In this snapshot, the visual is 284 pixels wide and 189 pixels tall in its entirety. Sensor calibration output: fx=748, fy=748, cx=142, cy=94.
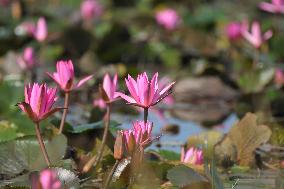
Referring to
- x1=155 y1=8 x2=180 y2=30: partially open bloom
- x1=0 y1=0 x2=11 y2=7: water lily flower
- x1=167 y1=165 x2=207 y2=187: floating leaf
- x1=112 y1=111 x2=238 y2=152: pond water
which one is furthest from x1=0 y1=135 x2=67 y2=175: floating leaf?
x1=0 y1=0 x2=11 y2=7: water lily flower

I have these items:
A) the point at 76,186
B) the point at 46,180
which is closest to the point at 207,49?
the point at 76,186

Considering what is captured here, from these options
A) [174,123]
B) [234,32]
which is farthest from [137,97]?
[234,32]

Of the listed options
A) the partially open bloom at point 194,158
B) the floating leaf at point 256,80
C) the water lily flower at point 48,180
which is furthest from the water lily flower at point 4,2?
the water lily flower at point 48,180

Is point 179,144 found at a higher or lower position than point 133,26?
lower

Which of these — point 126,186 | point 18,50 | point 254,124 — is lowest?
point 126,186

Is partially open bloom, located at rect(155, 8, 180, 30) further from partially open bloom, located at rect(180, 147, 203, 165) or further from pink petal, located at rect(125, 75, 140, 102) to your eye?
pink petal, located at rect(125, 75, 140, 102)

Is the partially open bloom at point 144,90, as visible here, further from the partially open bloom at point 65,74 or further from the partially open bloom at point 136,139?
the partially open bloom at point 65,74

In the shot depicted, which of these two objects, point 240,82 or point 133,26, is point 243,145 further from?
point 133,26
